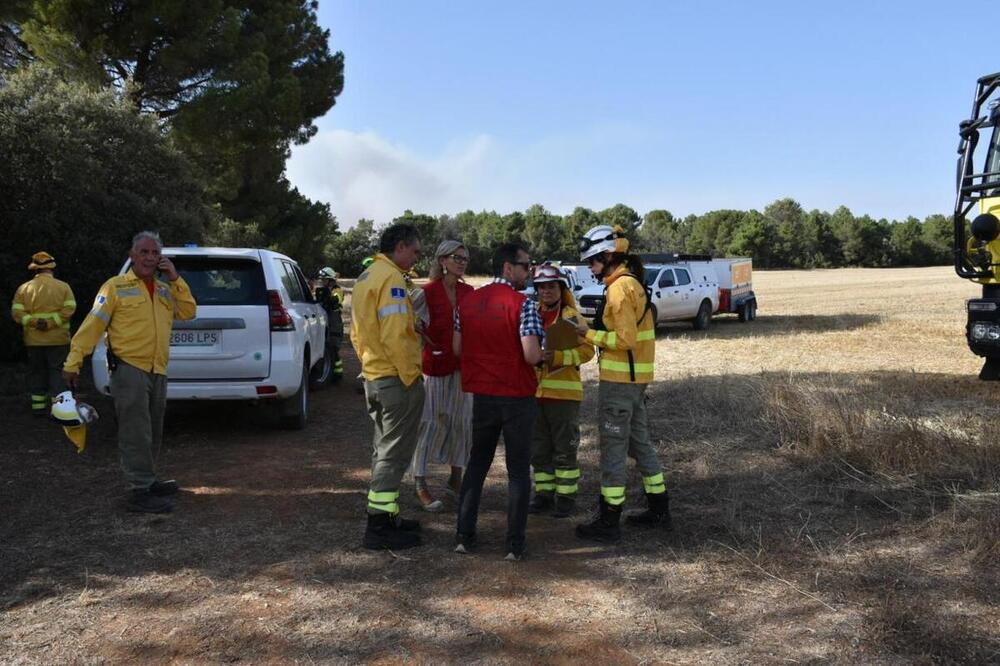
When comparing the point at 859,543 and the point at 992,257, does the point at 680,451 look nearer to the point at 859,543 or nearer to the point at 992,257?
the point at 859,543

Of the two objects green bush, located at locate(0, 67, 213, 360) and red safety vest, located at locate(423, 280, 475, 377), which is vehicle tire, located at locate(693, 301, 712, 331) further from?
red safety vest, located at locate(423, 280, 475, 377)

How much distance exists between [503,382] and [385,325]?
755mm

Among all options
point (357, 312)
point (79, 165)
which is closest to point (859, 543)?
point (357, 312)

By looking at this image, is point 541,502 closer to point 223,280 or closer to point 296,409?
point 296,409

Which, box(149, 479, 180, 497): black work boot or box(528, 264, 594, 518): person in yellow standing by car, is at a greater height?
box(528, 264, 594, 518): person in yellow standing by car

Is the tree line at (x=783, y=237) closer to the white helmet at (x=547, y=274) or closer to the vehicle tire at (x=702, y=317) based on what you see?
the vehicle tire at (x=702, y=317)

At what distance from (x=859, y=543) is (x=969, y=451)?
161 cm

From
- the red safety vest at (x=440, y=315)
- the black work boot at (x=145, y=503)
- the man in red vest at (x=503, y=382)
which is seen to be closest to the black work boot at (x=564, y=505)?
the man in red vest at (x=503, y=382)

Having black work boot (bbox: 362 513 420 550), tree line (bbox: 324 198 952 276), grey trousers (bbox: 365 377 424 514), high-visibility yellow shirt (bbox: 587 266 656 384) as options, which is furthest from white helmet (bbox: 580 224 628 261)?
tree line (bbox: 324 198 952 276)

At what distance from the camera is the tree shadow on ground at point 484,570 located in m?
3.40

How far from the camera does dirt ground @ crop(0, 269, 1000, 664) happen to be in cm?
338

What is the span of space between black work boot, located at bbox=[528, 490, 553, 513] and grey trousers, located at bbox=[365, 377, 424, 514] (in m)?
1.16

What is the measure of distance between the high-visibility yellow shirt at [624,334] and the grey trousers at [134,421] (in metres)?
3.01

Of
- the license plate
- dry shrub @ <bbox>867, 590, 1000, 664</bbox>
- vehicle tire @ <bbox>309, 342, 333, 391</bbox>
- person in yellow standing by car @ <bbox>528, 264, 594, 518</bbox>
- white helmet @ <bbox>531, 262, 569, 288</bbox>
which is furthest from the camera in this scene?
vehicle tire @ <bbox>309, 342, 333, 391</bbox>
